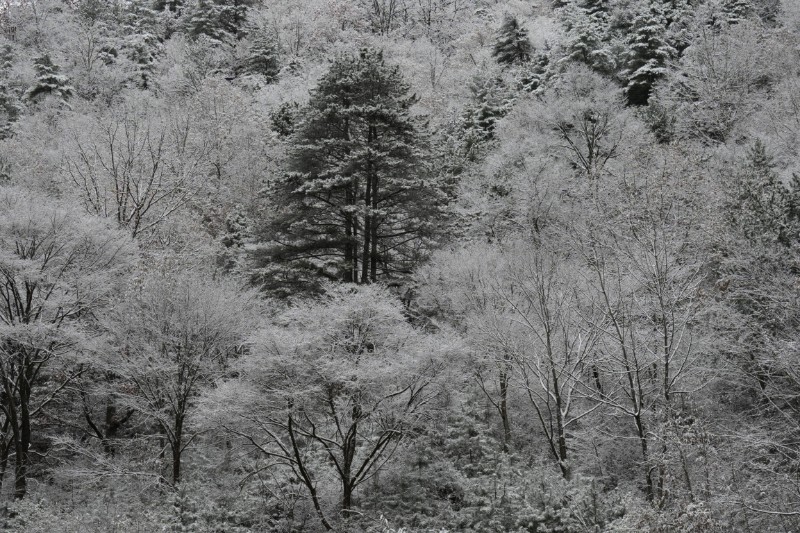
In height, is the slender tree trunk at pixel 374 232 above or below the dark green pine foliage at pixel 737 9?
below

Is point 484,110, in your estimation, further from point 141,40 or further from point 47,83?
Result: point 141,40

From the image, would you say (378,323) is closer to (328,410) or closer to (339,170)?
(328,410)

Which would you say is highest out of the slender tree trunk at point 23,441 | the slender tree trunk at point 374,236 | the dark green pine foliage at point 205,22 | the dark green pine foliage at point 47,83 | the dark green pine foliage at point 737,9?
the dark green pine foliage at point 205,22

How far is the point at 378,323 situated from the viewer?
1441 centimetres

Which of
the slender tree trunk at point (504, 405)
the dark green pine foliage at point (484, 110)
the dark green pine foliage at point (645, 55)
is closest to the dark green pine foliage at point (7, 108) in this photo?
the dark green pine foliage at point (484, 110)

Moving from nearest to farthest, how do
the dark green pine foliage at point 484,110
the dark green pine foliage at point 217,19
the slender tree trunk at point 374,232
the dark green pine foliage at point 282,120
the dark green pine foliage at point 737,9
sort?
the slender tree trunk at point 374,232 < the dark green pine foliage at point 737,9 < the dark green pine foliage at point 484,110 < the dark green pine foliage at point 282,120 < the dark green pine foliage at point 217,19

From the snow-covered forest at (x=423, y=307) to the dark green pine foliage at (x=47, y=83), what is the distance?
7007 millimetres

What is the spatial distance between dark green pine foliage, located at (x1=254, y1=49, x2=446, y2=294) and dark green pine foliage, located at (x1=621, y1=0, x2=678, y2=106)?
19178mm

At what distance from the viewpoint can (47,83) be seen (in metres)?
41.3

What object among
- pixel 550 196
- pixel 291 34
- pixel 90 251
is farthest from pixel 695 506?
pixel 291 34

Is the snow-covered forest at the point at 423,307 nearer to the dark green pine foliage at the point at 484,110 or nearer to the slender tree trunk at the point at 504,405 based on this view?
the slender tree trunk at the point at 504,405

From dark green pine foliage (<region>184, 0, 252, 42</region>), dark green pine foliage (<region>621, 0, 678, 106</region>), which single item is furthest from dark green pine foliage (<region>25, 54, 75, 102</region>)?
dark green pine foliage (<region>621, 0, 678, 106</region>)

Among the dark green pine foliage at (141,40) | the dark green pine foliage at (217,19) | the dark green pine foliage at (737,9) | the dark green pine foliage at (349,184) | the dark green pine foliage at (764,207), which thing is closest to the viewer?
the dark green pine foliage at (764,207)

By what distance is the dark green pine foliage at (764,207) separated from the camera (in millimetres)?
14234
